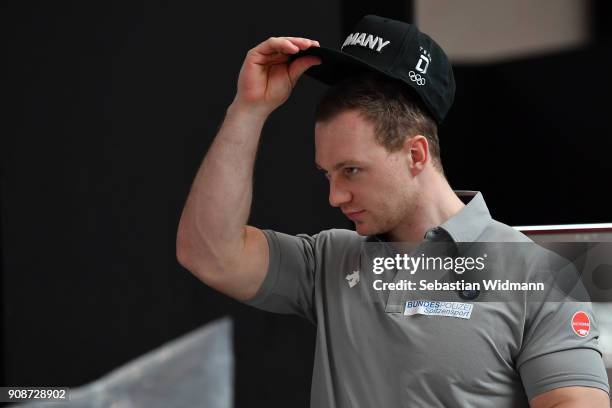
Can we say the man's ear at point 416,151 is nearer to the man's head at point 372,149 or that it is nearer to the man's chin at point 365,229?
the man's head at point 372,149

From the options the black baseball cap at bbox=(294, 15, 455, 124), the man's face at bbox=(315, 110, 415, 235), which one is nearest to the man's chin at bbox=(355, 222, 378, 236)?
the man's face at bbox=(315, 110, 415, 235)

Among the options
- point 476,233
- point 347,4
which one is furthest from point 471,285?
point 347,4

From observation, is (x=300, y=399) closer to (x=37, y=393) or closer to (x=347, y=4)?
(x=37, y=393)

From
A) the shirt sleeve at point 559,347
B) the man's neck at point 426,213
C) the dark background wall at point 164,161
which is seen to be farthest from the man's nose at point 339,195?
the dark background wall at point 164,161

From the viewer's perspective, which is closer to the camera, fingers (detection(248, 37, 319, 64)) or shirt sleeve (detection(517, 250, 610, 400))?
shirt sleeve (detection(517, 250, 610, 400))

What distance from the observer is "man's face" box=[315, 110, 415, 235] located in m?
1.25

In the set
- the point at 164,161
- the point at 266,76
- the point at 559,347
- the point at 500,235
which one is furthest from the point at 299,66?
the point at 164,161

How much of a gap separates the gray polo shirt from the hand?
10.5 inches

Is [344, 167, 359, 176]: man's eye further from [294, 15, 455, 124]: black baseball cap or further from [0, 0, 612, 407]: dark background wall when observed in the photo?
[0, 0, 612, 407]: dark background wall

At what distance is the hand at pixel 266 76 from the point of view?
129cm

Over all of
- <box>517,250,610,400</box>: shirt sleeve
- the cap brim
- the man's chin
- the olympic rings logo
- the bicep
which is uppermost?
the cap brim

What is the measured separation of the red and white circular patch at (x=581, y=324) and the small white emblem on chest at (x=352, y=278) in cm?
37

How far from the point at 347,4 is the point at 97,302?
3.83ft

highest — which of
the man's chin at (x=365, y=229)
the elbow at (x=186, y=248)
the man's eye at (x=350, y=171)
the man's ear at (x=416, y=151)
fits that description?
the man's ear at (x=416, y=151)
